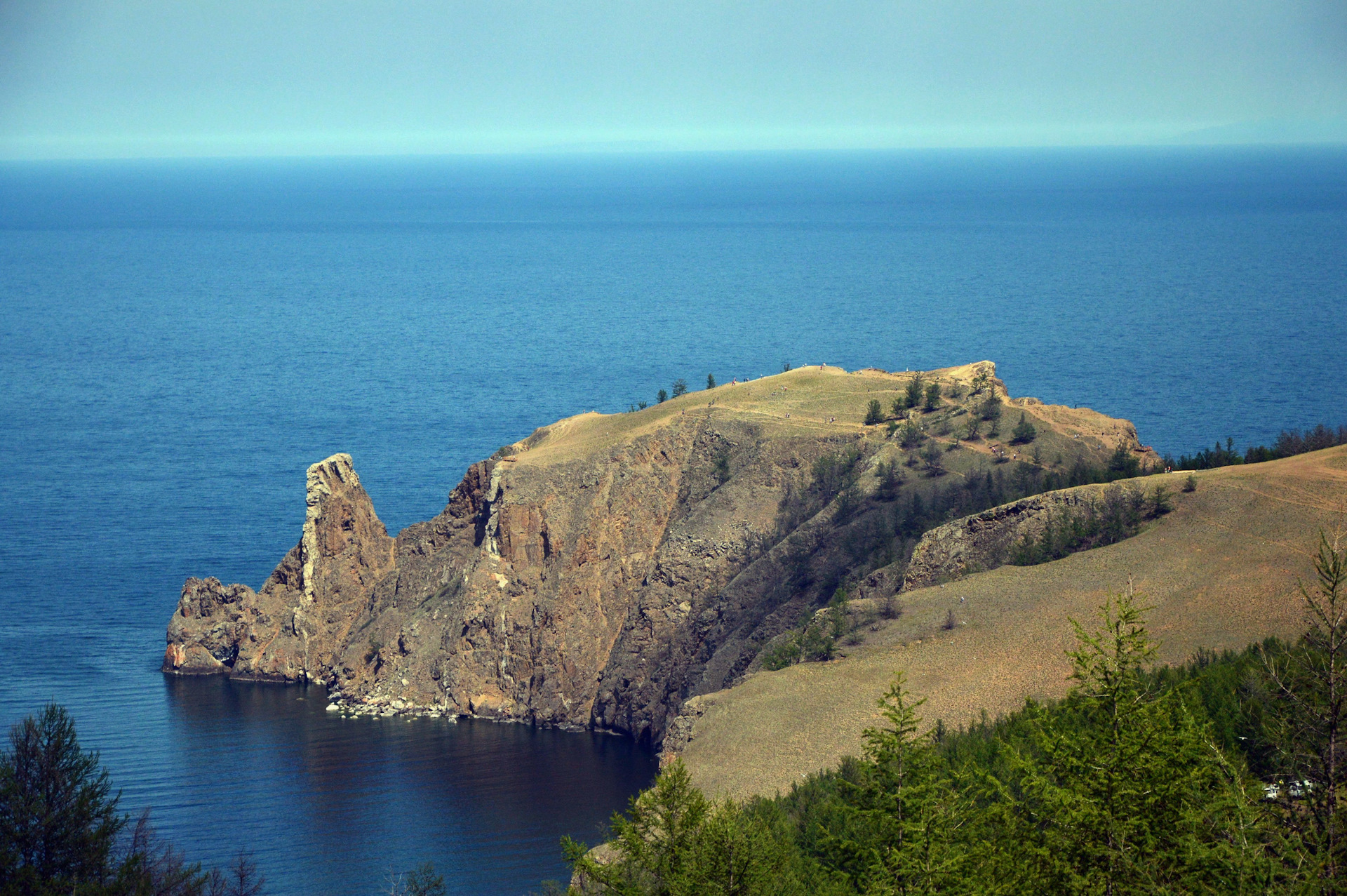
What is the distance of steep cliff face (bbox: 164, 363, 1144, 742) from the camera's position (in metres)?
72.5

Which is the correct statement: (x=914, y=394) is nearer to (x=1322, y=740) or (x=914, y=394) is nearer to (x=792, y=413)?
(x=792, y=413)

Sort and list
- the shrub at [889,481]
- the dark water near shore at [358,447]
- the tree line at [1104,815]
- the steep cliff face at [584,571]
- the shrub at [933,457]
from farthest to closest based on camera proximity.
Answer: the steep cliff face at [584,571], the shrub at [933,457], the shrub at [889,481], the dark water near shore at [358,447], the tree line at [1104,815]

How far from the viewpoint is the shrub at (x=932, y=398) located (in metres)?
79.8

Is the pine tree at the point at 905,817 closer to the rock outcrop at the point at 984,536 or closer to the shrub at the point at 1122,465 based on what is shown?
the rock outcrop at the point at 984,536

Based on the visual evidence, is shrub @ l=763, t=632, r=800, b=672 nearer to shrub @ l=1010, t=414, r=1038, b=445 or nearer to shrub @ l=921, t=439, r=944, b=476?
shrub @ l=921, t=439, r=944, b=476

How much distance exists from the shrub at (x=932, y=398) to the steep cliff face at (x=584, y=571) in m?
1.25

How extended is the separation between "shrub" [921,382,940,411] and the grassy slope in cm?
1995

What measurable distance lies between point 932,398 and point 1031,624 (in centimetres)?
2612

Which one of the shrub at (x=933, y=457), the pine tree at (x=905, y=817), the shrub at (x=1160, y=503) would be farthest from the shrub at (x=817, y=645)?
the pine tree at (x=905, y=817)

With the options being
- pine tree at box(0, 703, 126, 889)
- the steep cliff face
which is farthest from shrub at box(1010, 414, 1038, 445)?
pine tree at box(0, 703, 126, 889)

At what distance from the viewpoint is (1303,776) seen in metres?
23.5

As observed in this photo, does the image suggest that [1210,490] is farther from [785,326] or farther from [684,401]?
[785,326]

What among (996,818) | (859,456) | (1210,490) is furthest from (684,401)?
(996,818)

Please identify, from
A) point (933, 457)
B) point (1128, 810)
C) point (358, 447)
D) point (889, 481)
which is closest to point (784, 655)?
point (889, 481)
